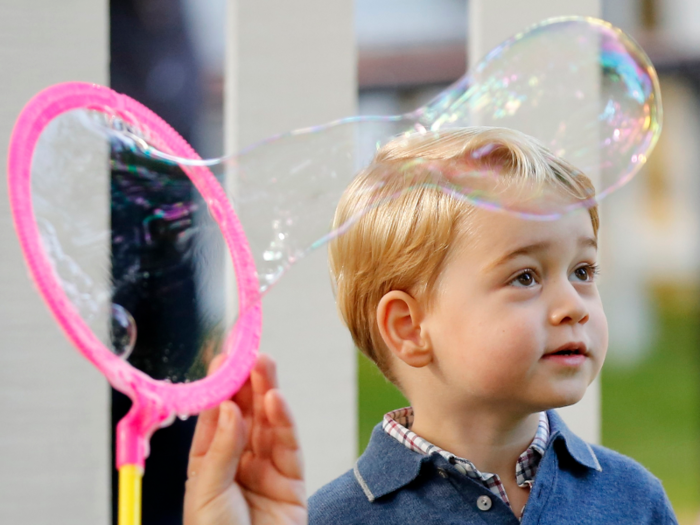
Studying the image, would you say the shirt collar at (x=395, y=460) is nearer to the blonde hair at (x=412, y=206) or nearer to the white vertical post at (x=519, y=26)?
the blonde hair at (x=412, y=206)

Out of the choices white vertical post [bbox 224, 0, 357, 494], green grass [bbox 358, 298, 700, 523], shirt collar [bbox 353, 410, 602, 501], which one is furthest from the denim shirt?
green grass [bbox 358, 298, 700, 523]

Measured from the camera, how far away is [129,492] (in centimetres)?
57

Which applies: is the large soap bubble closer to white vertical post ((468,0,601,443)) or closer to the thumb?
the thumb

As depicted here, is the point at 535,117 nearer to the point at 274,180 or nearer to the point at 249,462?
the point at 274,180

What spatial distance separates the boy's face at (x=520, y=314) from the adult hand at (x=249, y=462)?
167mm

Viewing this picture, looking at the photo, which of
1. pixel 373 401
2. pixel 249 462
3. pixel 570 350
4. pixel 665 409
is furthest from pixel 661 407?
pixel 249 462

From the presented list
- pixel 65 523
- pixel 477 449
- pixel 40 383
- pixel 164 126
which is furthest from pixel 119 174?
pixel 65 523

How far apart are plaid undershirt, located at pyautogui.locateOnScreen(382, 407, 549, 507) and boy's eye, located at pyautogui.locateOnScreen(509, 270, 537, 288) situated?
17cm

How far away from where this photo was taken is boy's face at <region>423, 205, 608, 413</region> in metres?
0.65

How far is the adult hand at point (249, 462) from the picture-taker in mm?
633

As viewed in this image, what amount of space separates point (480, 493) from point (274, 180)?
1.19ft

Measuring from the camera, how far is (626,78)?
0.92 meters

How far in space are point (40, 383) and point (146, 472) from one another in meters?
0.24

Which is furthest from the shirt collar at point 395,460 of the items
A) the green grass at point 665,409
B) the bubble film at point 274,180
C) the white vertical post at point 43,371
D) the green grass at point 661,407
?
the green grass at point 665,409
